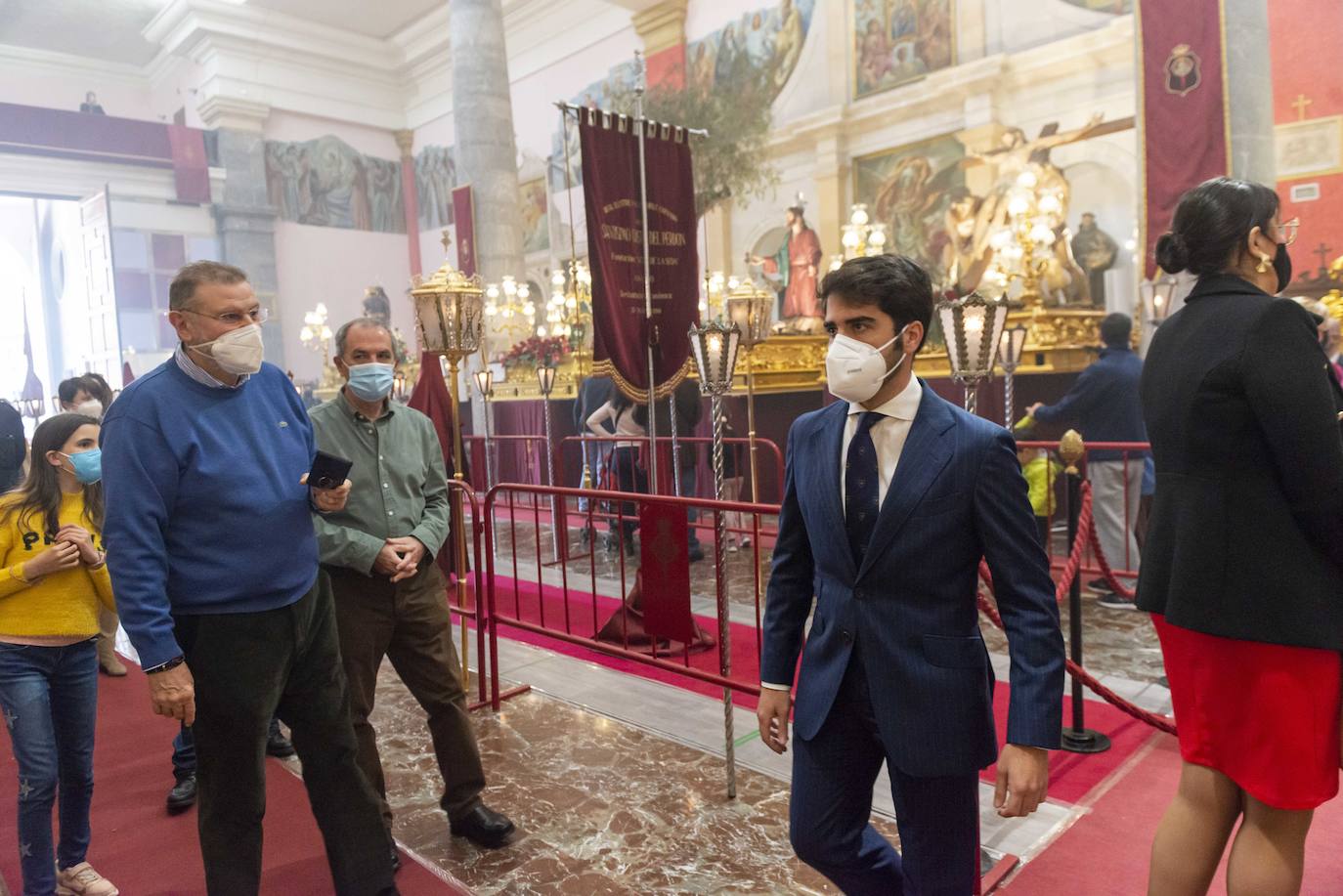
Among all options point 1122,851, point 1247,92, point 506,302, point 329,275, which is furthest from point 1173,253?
point 329,275

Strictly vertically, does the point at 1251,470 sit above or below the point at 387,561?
above

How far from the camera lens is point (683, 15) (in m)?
17.4

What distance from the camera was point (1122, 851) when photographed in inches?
113

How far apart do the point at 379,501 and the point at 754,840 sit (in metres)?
1.77

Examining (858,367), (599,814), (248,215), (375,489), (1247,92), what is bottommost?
(599,814)

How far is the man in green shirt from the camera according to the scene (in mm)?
2895

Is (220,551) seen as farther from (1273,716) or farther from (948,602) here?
(1273,716)

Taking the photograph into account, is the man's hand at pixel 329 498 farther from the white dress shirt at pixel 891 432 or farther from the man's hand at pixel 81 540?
the white dress shirt at pixel 891 432

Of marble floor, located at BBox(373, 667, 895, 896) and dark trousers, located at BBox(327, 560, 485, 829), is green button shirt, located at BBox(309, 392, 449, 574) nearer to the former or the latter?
dark trousers, located at BBox(327, 560, 485, 829)

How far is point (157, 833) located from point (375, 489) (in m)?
1.69

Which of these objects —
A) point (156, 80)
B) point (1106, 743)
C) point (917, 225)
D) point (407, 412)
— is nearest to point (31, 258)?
point (156, 80)

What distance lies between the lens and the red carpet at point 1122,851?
266 centimetres

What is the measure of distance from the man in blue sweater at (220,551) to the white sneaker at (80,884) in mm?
885

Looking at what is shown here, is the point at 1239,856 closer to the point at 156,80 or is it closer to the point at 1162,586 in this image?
the point at 1162,586
